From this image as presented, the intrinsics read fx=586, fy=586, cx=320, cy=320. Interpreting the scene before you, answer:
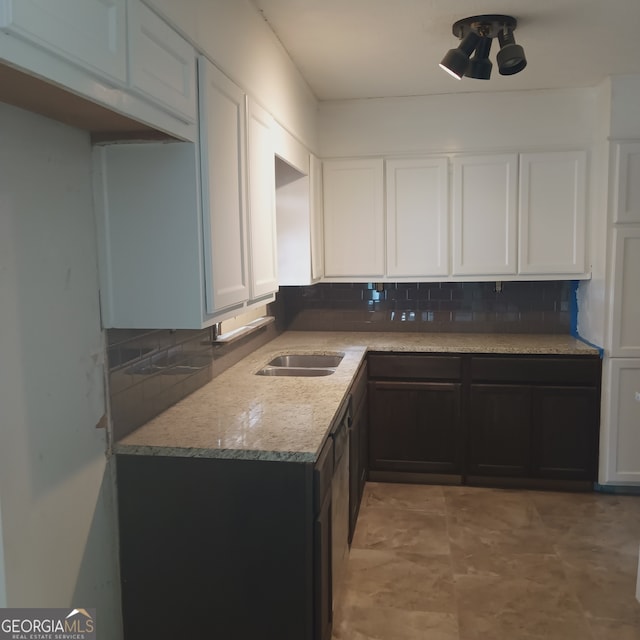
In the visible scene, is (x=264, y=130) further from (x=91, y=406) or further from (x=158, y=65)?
(x=91, y=406)

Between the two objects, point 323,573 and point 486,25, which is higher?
point 486,25

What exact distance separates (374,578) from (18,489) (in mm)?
1801

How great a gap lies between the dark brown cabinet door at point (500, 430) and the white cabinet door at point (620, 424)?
44cm

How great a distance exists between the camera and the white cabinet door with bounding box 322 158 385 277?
388 cm

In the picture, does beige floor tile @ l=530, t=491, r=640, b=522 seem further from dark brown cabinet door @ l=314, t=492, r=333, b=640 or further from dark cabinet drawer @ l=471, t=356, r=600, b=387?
dark brown cabinet door @ l=314, t=492, r=333, b=640

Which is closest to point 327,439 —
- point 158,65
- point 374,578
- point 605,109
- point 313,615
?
point 313,615

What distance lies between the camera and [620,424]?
3480mm

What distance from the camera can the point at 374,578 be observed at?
271 cm

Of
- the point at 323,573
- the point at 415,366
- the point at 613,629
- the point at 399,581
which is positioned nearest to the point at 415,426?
the point at 415,366

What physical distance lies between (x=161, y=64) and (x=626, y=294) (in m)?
2.94

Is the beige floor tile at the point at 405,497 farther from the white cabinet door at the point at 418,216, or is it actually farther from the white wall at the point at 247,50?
the white wall at the point at 247,50

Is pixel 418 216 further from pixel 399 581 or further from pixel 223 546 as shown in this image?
pixel 223 546

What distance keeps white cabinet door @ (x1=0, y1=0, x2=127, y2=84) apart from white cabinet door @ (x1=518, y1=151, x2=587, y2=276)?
2944mm

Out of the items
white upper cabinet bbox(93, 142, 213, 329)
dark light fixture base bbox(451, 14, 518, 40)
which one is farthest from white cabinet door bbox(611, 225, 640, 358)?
white upper cabinet bbox(93, 142, 213, 329)
